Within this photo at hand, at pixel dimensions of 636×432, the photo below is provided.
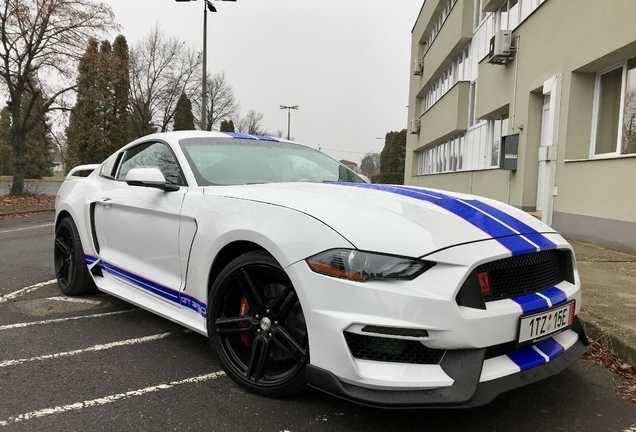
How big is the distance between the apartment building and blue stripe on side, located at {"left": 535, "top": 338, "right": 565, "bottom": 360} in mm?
5047

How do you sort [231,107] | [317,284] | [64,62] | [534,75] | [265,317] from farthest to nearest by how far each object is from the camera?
[231,107] < [64,62] < [534,75] < [265,317] < [317,284]

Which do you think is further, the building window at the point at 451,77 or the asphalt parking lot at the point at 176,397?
the building window at the point at 451,77

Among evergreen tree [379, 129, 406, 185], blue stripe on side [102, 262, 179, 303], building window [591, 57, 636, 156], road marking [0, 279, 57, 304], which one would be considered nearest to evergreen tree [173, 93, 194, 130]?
evergreen tree [379, 129, 406, 185]

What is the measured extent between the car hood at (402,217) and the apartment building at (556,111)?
5072mm

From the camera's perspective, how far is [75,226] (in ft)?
14.2

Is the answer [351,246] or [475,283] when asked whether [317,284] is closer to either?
[351,246]

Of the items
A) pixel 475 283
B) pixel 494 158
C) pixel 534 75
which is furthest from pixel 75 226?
pixel 494 158

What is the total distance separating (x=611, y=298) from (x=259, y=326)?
3235 millimetres

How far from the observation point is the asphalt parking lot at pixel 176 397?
226cm

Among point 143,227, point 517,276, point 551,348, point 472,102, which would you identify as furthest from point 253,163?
point 472,102

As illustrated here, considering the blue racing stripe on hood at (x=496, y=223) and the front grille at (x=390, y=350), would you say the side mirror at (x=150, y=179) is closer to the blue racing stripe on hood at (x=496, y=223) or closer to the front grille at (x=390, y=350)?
the blue racing stripe on hood at (x=496, y=223)

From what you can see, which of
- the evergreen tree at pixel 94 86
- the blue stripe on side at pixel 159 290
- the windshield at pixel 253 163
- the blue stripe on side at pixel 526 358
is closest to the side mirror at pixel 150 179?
the windshield at pixel 253 163

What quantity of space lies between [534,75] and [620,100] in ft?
8.80

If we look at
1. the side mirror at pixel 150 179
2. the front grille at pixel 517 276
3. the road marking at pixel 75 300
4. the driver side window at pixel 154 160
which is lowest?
the road marking at pixel 75 300
